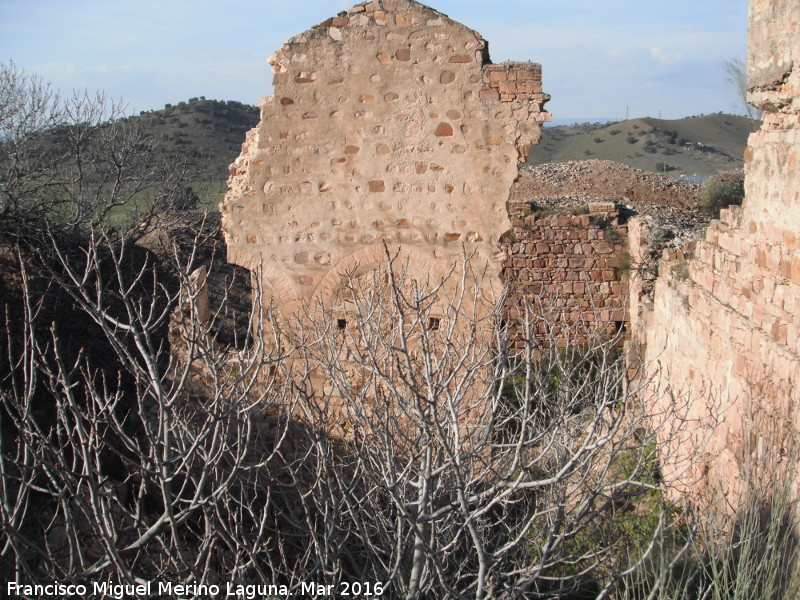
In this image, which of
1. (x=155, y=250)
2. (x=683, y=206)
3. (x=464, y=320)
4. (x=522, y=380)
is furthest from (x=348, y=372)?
(x=683, y=206)

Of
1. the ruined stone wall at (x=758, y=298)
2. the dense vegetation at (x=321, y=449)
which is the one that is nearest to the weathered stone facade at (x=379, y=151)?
the dense vegetation at (x=321, y=449)

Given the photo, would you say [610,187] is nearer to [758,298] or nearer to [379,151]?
[379,151]

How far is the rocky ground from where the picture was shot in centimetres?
1698

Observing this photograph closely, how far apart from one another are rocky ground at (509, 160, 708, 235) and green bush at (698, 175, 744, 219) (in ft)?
0.85

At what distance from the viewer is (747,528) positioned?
3.49 metres

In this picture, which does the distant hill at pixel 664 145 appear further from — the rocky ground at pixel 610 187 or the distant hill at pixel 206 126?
the distant hill at pixel 206 126

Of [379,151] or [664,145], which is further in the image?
[664,145]

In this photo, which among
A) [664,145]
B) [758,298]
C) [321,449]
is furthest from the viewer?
[664,145]

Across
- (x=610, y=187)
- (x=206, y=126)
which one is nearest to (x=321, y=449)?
(x=610, y=187)

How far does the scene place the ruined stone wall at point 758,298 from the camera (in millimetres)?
4055

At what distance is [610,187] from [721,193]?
262 centimetres

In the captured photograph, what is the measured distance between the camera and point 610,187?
18422mm

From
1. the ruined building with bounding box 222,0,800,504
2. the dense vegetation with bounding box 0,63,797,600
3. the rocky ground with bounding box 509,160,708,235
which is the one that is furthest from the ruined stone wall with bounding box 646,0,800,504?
the rocky ground with bounding box 509,160,708,235

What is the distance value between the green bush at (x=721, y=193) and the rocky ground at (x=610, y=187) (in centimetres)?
26
